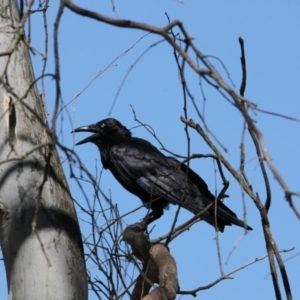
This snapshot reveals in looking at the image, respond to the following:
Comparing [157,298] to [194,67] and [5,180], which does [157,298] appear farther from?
[194,67]

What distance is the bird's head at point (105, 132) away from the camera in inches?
324

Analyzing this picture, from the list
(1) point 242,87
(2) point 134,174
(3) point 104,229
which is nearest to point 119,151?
(2) point 134,174

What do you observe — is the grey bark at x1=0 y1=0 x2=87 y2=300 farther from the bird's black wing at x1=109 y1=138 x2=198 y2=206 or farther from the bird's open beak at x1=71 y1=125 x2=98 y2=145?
the bird's open beak at x1=71 y1=125 x2=98 y2=145

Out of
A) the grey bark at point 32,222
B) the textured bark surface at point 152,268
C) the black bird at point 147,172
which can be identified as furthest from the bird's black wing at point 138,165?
the grey bark at point 32,222

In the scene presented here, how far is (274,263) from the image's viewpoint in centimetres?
398

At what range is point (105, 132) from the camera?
8312mm

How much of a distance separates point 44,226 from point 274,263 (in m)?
1.37

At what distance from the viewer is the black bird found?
6.82m

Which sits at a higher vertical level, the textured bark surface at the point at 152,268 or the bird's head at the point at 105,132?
the bird's head at the point at 105,132

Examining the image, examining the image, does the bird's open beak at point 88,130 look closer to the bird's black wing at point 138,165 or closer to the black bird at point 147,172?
the black bird at point 147,172

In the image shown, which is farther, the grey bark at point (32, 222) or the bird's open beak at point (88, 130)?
the bird's open beak at point (88, 130)

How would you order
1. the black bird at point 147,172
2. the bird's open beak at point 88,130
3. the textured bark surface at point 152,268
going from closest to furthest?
the textured bark surface at point 152,268, the black bird at point 147,172, the bird's open beak at point 88,130

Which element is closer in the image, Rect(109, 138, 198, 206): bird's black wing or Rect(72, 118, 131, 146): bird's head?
Rect(109, 138, 198, 206): bird's black wing

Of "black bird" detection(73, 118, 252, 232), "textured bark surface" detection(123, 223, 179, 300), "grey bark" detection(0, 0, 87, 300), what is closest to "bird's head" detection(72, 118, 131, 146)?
"black bird" detection(73, 118, 252, 232)
